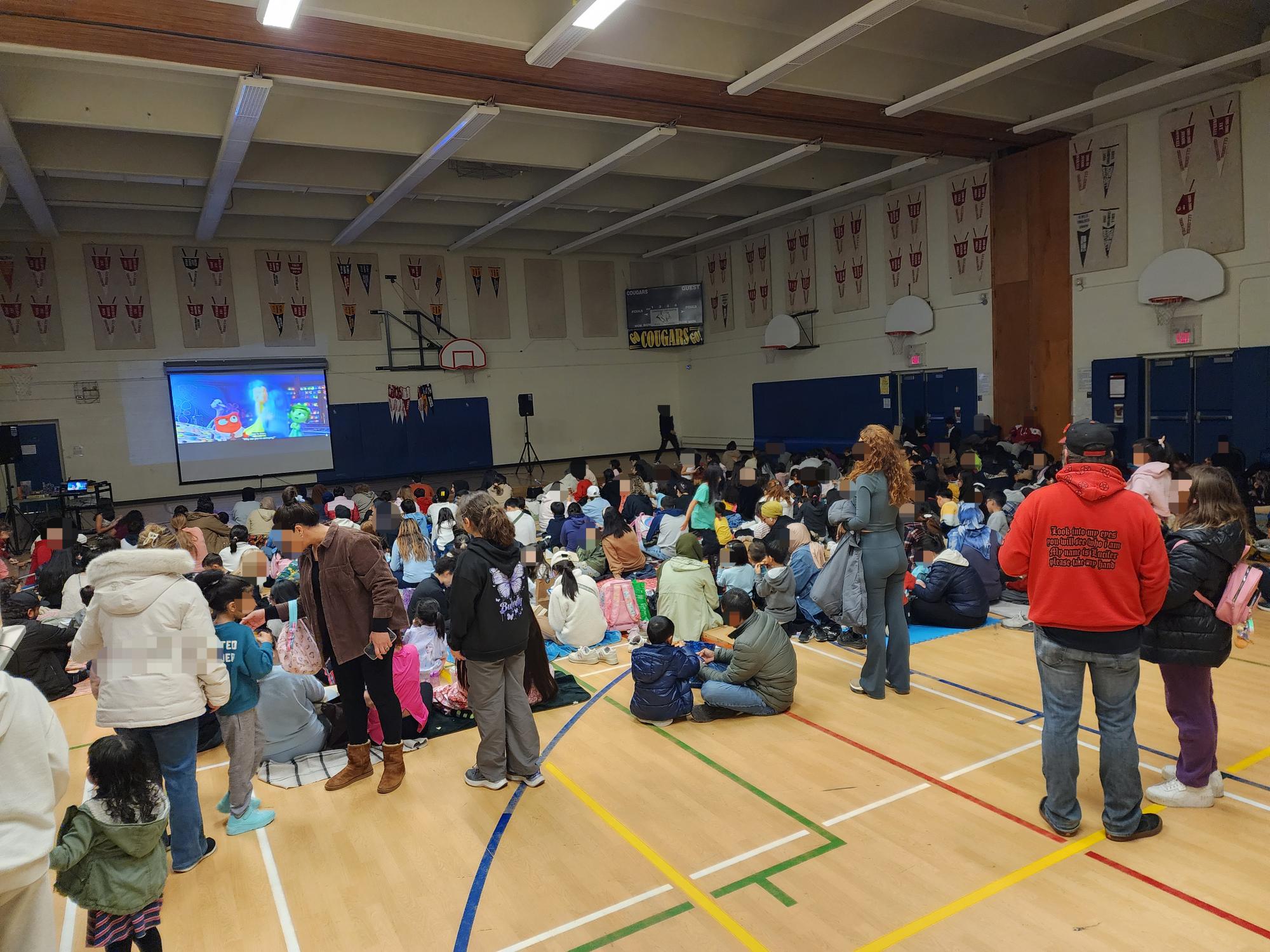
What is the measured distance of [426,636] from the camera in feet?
19.8

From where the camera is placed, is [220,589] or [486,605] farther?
[486,605]

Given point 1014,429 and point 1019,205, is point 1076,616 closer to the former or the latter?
point 1014,429

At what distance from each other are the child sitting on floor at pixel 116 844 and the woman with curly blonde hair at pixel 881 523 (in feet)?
13.2

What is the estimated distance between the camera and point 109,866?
270 cm

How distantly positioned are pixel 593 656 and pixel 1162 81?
9.78 metres

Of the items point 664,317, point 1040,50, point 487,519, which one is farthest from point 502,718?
point 664,317

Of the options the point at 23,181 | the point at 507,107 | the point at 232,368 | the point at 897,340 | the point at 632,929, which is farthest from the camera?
the point at 232,368

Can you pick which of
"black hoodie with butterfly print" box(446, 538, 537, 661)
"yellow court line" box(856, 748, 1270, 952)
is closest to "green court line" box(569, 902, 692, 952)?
"yellow court line" box(856, 748, 1270, 952)

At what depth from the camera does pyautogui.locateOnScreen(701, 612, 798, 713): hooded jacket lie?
5.11 metres

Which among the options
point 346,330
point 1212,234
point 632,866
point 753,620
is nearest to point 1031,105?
point 1212,234

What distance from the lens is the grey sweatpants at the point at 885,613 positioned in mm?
5031

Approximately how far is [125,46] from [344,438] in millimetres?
10986

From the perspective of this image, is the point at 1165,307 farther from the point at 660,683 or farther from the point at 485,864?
the point at 485,864

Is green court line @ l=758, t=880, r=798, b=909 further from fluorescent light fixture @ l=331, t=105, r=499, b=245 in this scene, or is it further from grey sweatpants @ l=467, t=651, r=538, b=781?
fluorescent light fixture @ l=331, t=105, r=499, b=245
